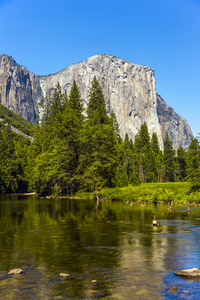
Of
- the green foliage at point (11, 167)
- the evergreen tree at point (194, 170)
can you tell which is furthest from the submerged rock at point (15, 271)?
the green foliage at point (11, 167)

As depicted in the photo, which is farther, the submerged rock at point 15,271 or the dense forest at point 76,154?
the dense forest at point 76,154

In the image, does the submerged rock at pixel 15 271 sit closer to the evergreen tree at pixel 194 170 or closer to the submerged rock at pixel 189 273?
the submerged rock at pixel 189 273

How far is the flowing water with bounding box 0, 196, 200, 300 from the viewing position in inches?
409

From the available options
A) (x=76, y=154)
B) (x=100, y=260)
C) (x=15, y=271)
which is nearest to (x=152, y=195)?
(x=76, y=154)

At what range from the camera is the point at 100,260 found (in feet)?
46.6

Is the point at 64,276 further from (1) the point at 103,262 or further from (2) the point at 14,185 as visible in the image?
(2) the point at 14,185

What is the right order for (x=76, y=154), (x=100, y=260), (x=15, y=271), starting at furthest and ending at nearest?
(x=76, y=154), (x=100, y=260), (x=15, y=271)

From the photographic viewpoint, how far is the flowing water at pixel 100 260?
1039 centimetres

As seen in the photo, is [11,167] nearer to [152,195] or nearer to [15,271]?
[152,195]

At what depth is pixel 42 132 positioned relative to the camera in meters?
84.4

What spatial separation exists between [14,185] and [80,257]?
294 feet

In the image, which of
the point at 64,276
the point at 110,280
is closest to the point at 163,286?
the point at 110,280

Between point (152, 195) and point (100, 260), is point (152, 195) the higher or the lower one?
the higher one

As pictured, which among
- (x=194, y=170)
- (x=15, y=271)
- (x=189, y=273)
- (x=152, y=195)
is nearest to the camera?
(x=189, y=273)
